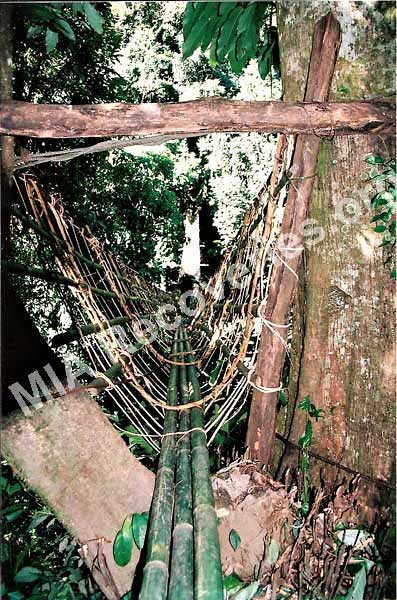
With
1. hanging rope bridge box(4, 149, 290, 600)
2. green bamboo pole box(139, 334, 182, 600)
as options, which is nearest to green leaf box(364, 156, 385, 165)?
hanging rope bridge box(4, 149, 290, 600)

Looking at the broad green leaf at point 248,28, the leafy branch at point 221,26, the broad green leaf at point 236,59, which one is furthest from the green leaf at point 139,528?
the broad green leaf at point 236,59

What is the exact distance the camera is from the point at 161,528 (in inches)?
39.1

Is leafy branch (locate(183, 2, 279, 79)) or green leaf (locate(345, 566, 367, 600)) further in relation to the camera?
leafy branch (locate(183, 2, 279, 79))

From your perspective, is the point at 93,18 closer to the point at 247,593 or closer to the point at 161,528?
the point at 161,528

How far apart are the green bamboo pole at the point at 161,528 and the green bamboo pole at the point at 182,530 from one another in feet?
0.04

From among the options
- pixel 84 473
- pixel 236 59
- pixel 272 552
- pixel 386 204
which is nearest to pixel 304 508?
pixel 272 552

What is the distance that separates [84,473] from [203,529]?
444 mm

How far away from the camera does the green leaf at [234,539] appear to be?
130cm

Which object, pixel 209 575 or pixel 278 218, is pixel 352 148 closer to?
pixel 278 218

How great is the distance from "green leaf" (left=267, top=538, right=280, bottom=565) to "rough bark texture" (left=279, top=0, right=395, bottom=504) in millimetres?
283

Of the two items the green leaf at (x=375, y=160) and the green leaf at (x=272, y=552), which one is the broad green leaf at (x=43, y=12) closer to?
the green leaf at (x=375, y=160)

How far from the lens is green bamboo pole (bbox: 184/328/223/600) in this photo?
80 centimetres

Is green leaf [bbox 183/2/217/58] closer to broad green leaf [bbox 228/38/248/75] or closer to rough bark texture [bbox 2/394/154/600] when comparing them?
broad green leaf [bbox 228/38/248/75]

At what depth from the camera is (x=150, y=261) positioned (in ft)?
23.1
